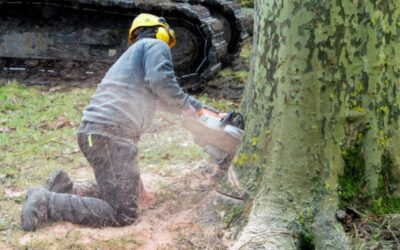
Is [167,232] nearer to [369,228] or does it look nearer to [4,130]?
[369,228]

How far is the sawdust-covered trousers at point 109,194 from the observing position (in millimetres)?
4180

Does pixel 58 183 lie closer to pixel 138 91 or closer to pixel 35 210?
pixel 35 210

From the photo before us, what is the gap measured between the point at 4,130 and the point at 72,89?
1.69 metres

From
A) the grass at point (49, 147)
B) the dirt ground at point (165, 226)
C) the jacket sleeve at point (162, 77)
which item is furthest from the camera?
the grass at point (49, 147)

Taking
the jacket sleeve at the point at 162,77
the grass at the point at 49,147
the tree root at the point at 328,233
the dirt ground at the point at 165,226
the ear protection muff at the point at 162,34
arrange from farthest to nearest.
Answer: the ear protection muff at the point at 162,34 < the grass at the point at 49,147 < the jacket sleeve at the point at 162,77 < the dirt ground at the point at 165,226 < the tree root at the point at 328,233

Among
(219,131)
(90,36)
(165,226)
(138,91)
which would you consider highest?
(138,91)

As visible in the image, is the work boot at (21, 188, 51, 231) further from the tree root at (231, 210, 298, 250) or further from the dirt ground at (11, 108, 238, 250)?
the tree root at (231, 210, 298, 250)

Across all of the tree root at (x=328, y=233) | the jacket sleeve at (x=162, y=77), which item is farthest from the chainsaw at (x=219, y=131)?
the tree root at (x=328, y=233)

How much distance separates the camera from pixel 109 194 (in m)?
4.25

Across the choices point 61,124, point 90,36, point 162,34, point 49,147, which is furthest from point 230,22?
point 162,34

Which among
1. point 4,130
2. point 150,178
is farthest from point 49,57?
point 150,178

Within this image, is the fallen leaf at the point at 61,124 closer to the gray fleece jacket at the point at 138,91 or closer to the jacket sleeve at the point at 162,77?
the gray fleece jacket at the point at 138,91

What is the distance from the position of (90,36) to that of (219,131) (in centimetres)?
465

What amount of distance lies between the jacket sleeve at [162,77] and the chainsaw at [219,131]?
5.8 inches
